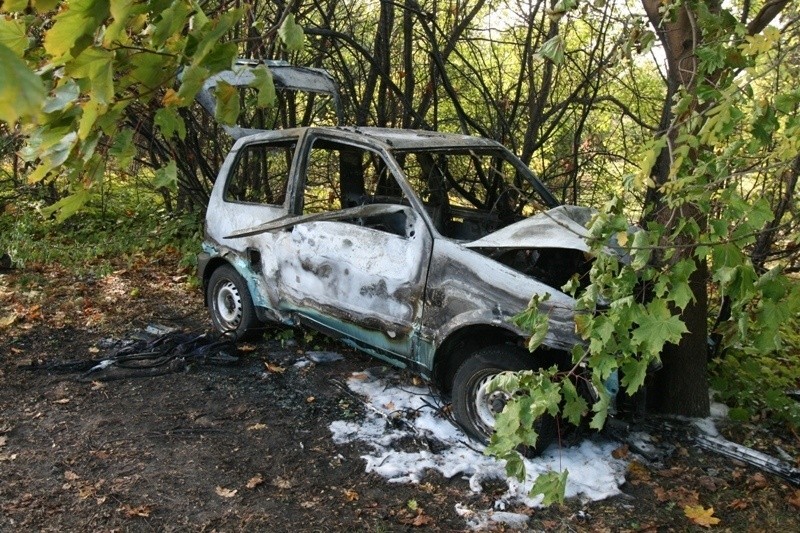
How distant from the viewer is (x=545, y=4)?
26.2 feet

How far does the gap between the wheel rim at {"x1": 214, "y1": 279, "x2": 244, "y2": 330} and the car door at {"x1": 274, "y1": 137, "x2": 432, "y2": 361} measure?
749 mm

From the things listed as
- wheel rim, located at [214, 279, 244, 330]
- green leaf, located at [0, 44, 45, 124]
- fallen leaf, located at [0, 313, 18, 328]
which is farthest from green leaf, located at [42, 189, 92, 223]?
fallen leaf, located at [0, 313, 18, 328]

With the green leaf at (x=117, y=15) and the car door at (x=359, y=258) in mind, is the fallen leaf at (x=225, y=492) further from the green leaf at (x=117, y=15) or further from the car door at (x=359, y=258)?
the green leaf at (x=117, y=15)

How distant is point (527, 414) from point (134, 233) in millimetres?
7569

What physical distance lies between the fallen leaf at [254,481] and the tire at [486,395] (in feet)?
4.14

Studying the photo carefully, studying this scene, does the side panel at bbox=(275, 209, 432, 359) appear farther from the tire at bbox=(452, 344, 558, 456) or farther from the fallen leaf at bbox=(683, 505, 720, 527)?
the fallen leaf at bbox=(683, 505, 720, 527)

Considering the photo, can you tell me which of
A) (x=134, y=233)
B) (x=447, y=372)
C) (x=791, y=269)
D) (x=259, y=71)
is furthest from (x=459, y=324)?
(x=134, y=233)

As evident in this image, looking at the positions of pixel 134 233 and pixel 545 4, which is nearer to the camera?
pixel 545 4

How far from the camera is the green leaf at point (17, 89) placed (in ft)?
3.13

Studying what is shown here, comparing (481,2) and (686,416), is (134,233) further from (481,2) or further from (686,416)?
(686,416)

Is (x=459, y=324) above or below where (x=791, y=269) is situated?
below

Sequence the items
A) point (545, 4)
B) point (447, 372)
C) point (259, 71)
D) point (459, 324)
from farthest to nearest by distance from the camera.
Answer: point (545, 4) → point (447, 372) → point (459, 324) → point (259, 71)

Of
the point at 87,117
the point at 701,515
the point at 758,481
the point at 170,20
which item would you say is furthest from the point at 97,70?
the point at 758,481

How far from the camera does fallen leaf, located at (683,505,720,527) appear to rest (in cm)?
354
